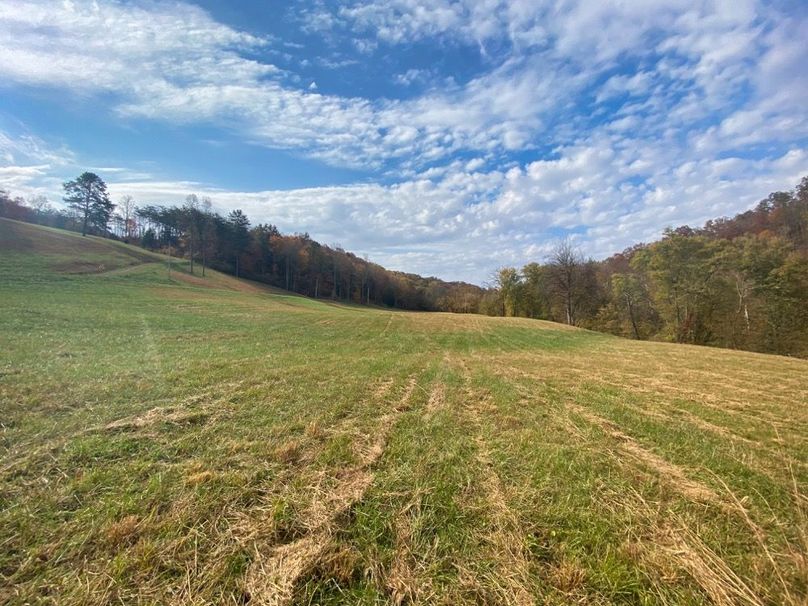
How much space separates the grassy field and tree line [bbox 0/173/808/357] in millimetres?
35889

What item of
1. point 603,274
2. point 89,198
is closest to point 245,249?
point 89,198

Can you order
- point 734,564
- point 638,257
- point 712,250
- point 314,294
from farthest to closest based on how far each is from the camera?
point 314,294 < point 638,257 < point 712,250 < point 734,564

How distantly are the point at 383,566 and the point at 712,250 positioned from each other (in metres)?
50.7

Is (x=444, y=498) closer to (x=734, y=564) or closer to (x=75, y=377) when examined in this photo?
(x=734, y=564)

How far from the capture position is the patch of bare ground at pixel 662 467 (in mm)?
3922

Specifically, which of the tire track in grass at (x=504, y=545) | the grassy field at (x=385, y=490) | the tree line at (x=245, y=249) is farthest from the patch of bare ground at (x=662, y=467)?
the tree line at (x=245, y=249)

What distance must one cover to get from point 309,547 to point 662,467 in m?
4.82

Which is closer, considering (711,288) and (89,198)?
(711,288)

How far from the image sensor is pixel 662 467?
15.4 feet

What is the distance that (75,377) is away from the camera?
8008mm

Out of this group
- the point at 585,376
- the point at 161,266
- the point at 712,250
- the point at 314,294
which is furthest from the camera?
the point at 314,294

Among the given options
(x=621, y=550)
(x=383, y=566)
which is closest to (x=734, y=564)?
(x=621, y=550)

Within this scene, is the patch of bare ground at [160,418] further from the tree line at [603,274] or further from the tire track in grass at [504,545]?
the tree line at [603,274]

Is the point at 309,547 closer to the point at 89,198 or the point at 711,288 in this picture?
the point at 711,288
